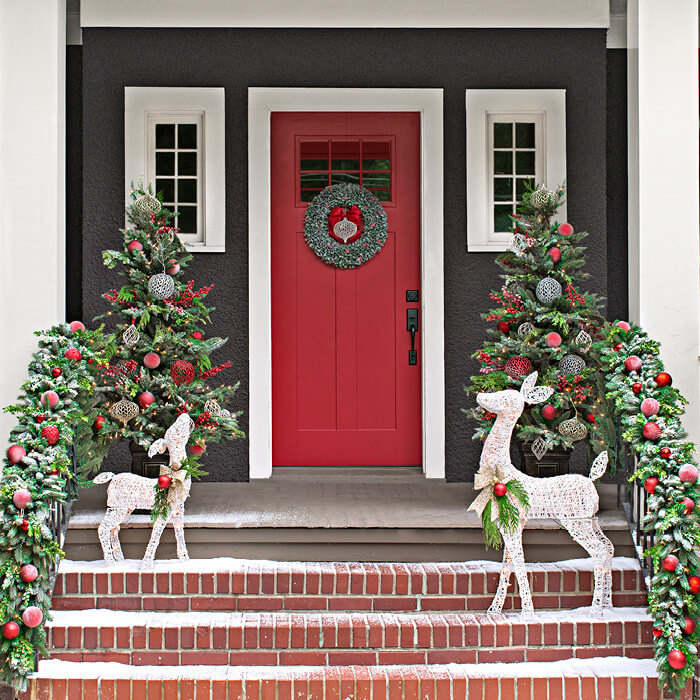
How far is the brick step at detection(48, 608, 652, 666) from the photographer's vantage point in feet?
12.3

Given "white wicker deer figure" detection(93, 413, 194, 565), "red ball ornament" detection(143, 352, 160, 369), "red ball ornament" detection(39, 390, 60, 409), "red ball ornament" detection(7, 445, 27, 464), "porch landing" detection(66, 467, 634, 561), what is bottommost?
"porch landing" detection(66, 467, 634, 561)

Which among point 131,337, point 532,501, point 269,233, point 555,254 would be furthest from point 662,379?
point 269,233

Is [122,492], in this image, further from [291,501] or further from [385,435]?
[385,435]

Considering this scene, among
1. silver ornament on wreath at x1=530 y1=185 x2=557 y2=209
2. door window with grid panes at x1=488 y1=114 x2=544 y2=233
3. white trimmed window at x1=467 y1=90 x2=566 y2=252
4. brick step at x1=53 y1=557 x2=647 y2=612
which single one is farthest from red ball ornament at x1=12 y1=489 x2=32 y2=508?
Answer: door window with grid panes at x1=488 y1=114 x2=544 y2=233

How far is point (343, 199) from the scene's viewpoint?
5.81 m

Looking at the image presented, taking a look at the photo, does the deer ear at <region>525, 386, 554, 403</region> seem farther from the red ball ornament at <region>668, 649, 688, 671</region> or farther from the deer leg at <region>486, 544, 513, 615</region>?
the red ball ornament at <region>668, 649, 688, 671</region>

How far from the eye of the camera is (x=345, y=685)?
3605mm

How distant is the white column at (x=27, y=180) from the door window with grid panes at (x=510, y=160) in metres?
2.99

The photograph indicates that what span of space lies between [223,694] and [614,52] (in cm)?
512

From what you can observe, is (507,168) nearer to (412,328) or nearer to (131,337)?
(412,328)

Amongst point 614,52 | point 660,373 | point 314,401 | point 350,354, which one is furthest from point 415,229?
point 660,373

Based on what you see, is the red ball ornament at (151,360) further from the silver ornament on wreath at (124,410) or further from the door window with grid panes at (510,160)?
the door window with grid panes at (510,160)

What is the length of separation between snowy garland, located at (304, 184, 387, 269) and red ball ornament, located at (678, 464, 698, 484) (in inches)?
113

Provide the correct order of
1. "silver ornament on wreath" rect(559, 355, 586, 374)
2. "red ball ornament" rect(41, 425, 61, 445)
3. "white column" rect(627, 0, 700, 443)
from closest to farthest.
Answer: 1. "red ball ornament" rect(41, 425, 61, 445)
2. "white column" rect(627, 0, 700, 443)
3. "silver ornament on wreath" rect(559, 355, 586, 374)
